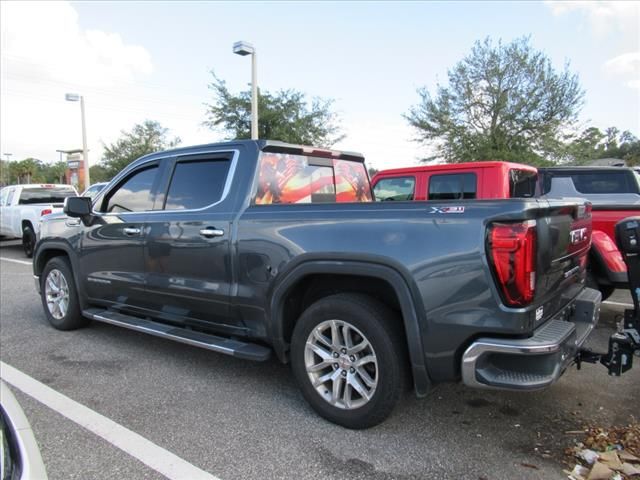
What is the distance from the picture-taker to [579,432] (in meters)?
3.16

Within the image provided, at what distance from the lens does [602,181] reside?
7.66m

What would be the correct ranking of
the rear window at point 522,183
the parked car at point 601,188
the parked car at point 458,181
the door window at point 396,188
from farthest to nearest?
1. the door window at point 396,188
2. the rear window at point 522,183
3. the parked car at point 458,181
4. the parked car at point 601,188

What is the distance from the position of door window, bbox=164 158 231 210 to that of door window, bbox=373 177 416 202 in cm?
400

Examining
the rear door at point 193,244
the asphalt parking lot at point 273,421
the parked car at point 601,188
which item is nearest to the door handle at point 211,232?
the rear door at point 193,244

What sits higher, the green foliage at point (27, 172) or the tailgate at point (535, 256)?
the green foliage at point (27, 172)

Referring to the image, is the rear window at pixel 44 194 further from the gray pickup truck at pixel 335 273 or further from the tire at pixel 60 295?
the gray pickup truck at pixel 335 273

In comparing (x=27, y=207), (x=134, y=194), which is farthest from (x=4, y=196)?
(x=134, y=194)

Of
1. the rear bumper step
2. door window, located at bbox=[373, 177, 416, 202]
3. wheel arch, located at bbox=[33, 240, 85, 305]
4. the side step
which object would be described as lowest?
the side step

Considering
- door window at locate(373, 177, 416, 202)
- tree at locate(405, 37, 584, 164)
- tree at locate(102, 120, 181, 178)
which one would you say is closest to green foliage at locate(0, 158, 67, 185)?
tree at locate(102, 120, 181, 178)

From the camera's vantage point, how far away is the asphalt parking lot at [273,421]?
2.80 metres

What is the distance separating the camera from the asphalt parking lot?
2.80m

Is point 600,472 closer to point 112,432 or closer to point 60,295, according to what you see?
point 112,432

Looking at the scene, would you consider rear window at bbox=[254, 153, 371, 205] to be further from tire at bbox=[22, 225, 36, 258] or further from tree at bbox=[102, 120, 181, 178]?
tree at bbox=[102, 120, 181, 178]

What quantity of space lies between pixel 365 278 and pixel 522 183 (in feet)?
17.2
